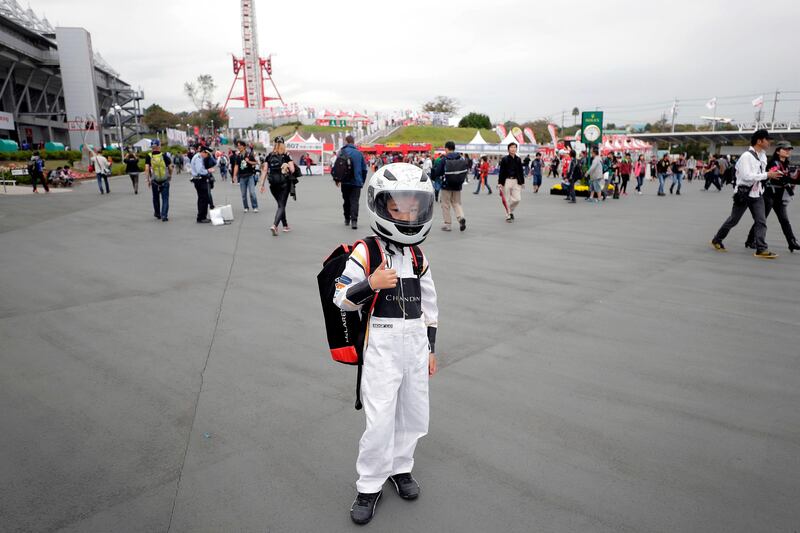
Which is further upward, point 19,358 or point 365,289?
point 365,289

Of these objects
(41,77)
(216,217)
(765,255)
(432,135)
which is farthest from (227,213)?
(432,135)

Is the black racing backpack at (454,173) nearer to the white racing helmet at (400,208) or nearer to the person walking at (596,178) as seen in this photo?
the white racing helmet at (400,208)

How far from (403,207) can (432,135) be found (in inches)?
3225

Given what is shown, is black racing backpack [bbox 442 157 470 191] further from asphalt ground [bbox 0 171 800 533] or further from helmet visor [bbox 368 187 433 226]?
helmet visor [bbox 368 187 433 226]

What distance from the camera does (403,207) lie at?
235 cm

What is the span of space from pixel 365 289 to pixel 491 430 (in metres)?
1.42

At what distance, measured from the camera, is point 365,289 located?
7.19 ft

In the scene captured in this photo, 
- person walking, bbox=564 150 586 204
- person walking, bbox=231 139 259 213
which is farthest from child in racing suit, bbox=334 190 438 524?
person walking, bbox=564 150 586 204

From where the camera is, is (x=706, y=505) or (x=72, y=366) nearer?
(x=706, y=505)

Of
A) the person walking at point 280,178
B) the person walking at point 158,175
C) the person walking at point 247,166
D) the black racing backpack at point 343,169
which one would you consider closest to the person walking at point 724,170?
the black racing backpack at point 343,169

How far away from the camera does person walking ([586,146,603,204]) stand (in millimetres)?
16281

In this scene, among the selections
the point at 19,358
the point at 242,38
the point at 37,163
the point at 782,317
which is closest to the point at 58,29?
the point at 37,163

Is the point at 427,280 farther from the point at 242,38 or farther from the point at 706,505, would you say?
the point at 242,38

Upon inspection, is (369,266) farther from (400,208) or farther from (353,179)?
(353,179)
